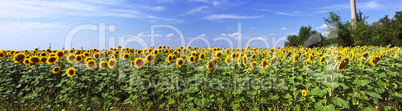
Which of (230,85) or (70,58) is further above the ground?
(70,58)

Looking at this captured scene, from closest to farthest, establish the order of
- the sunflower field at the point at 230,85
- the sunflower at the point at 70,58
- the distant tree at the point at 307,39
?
the sunflower field at the point at 230,85, the sunflower at the point at 70,58, the distant tree at the point at 307,39

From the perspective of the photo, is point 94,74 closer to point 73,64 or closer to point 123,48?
point 73,64

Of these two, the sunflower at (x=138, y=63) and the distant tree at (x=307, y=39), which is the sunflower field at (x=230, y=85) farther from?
the distant tree at (x=307, y=39)

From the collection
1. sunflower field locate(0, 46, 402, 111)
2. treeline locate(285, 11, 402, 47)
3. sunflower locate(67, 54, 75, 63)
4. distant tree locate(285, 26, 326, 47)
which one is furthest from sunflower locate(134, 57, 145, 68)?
distant tree locate(285, 26, 326, 47)

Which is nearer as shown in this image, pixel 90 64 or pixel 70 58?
pixel 90 64

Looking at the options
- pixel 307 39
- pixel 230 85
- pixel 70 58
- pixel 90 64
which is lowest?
pixel 230 85

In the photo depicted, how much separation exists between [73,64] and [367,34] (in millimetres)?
23949

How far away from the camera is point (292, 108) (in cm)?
431

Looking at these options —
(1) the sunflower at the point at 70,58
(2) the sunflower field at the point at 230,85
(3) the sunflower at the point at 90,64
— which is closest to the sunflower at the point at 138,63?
(2) the sunflower field at the point at 230,85

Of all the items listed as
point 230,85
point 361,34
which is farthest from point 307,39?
point 230,85

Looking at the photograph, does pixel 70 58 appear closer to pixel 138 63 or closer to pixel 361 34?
pixel 138 63

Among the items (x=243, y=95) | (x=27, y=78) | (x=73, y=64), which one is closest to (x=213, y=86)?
(x=243, y=95)

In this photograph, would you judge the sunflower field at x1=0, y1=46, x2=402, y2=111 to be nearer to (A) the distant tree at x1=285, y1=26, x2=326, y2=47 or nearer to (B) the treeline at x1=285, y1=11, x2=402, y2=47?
(B) the treeline at x1=285, y1=11, x2=402, y2=47

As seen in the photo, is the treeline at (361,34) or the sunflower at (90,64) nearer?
the sunflower at (90,64)
